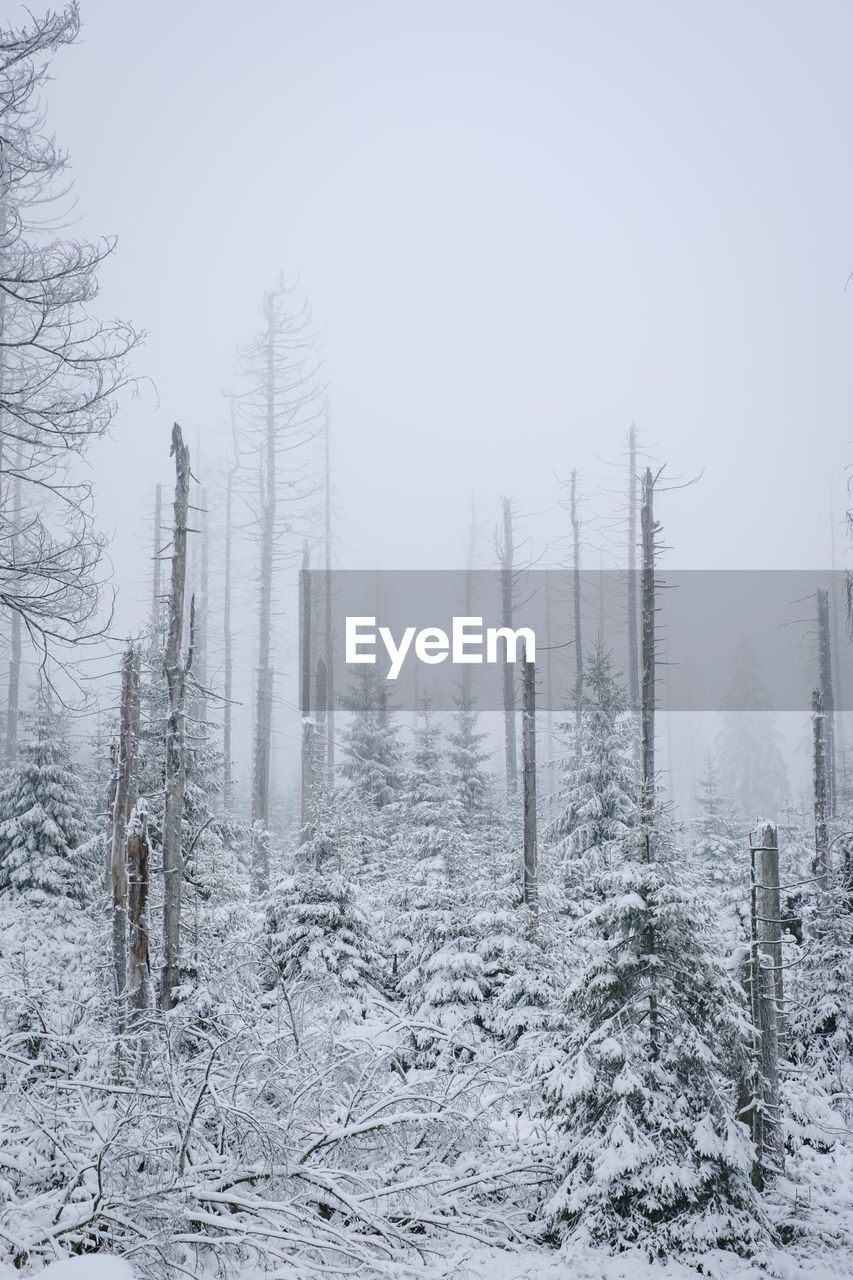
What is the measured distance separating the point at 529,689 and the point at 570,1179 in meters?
10.5

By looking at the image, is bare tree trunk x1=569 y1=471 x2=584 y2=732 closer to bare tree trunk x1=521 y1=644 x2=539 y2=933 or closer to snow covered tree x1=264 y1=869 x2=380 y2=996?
bare tree trunk x1=521 y1=644 x2=539 y2=933

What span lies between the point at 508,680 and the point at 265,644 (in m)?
8.57

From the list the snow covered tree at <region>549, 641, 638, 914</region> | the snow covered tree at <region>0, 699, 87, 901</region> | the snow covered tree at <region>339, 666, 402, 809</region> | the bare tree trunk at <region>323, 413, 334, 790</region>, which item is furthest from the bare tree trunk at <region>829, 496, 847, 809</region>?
the snow covered tree at <region>0, 699, 87, 901</region>

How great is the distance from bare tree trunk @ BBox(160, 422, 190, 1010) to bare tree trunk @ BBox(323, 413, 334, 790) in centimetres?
1348

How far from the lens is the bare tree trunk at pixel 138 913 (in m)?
10.5

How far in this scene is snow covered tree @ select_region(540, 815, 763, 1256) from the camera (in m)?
7.11

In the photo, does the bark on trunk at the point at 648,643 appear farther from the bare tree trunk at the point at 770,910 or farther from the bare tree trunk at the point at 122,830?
the bare tree trunk at the point at 122,830

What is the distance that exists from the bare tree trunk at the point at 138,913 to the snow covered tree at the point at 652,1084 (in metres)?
5.69

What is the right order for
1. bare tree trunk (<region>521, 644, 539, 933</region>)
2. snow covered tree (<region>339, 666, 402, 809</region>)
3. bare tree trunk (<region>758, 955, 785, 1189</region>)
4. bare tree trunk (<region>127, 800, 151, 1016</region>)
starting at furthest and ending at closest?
snow covered tree (<region>339, 666, 402, 809</region>), bare tree trunk (<region>521, 644, 539, 933</region>), bare tree trunk (<region>127, 800, 151, 1016</region>), bare tree trunk (<region>758, 955, 785, 1189</region>)

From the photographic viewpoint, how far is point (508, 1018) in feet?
41.4

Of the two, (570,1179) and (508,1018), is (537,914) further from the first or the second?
(570,1179)

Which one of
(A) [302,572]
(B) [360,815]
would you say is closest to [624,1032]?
(B) [360,815]

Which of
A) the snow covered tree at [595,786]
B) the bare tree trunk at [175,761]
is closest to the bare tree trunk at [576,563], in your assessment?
the snow covered tree at [595,786]

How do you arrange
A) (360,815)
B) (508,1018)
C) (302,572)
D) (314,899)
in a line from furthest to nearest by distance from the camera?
1. (302,572)
2. (360,815)
3. (314,899)
4. (508,1018)
